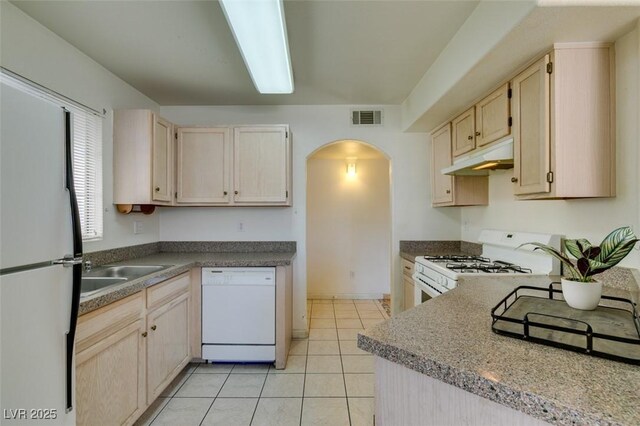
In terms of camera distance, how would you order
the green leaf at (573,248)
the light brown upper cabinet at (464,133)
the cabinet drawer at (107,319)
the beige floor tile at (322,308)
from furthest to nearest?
the beige floor tile at (322,308)
the light brown upper cabinet at (464,133)
the cabinet drawer at (107,319)
the green leaf at (573,248)

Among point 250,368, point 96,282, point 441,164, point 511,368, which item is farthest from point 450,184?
point 96,282

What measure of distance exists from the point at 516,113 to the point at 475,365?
1.67m

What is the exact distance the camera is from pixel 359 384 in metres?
2.17

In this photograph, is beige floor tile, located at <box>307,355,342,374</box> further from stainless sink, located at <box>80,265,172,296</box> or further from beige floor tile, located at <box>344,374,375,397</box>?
stainless sink, located at <box>80,265,172,296</box>

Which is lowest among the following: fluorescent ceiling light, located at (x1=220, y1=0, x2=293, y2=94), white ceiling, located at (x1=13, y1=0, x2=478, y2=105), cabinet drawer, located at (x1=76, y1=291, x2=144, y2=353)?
cabinet drawer, located at (x1=76, y1=291, x2=144, y2=353)

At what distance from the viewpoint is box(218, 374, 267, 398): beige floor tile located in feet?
6.74

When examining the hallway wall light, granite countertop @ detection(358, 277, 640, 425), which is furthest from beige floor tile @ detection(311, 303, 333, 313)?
granite countertop @ detection(358, 277, 640, 425)

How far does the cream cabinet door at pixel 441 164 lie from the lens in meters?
2.68

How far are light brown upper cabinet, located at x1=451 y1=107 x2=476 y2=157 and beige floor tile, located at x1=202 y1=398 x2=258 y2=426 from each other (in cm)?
255

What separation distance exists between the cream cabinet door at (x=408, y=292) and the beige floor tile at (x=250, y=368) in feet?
4.80

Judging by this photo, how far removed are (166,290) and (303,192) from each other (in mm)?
1606

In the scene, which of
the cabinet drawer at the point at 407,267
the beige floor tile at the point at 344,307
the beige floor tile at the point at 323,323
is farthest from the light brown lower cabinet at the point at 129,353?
the beige floor tile at the point at 344,307

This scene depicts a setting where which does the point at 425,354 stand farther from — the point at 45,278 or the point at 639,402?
the point at 45,278

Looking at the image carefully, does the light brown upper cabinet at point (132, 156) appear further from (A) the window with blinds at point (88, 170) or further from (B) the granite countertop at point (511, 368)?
(B) the granite countertop at point (511, 368)
